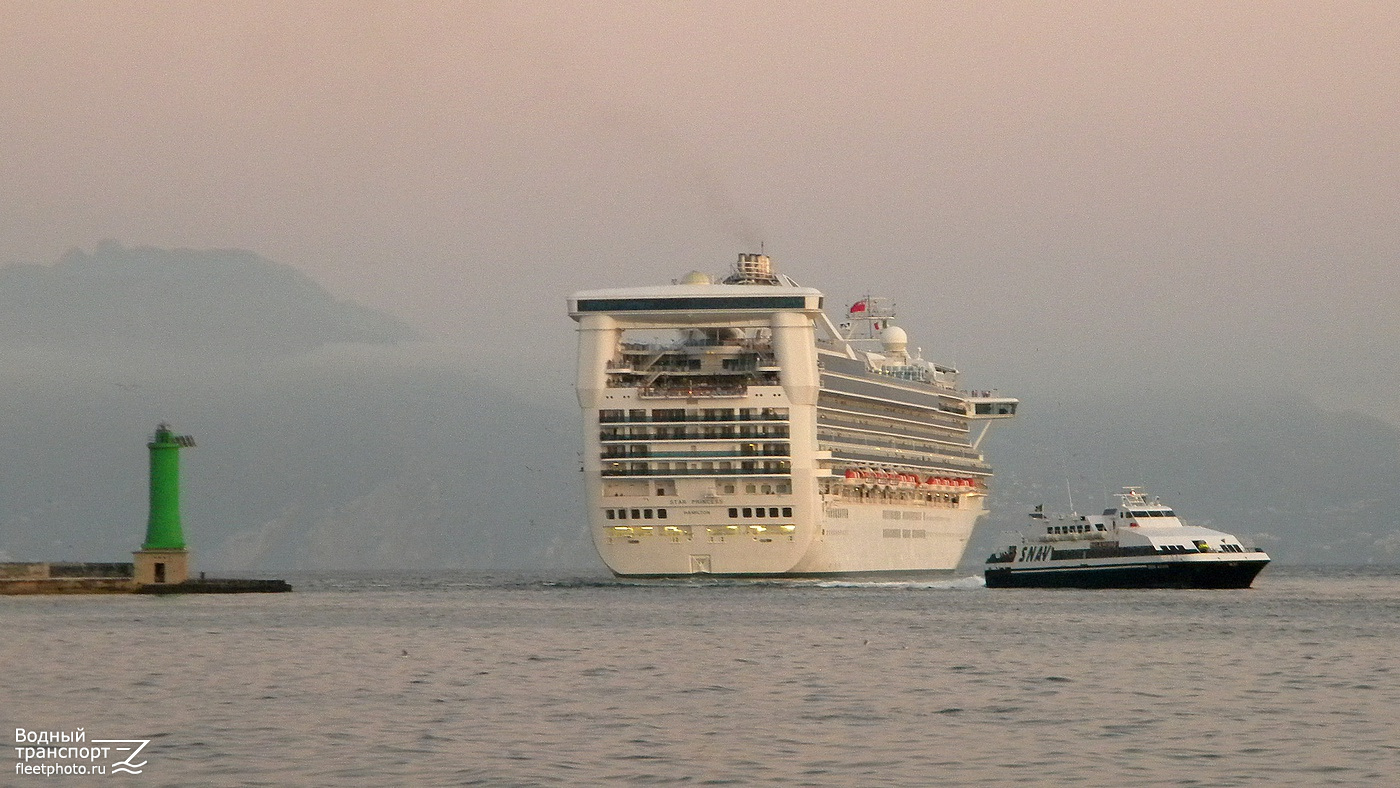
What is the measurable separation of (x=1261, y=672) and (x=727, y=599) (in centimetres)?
3734

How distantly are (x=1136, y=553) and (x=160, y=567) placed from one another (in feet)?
148

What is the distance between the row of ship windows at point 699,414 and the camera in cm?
10006

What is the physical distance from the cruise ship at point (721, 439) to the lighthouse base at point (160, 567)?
19.7 meters

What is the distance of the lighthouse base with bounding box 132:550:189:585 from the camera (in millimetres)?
100188

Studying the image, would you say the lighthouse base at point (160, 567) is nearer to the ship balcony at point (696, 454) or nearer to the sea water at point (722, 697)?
the ship balcony at point (696, 454)

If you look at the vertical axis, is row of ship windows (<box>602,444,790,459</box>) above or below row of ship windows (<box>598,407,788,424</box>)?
below

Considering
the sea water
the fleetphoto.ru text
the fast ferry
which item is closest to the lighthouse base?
the sea water

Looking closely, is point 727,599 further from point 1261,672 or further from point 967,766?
point 967,766

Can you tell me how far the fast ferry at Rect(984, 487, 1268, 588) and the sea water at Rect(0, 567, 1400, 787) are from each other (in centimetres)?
1808

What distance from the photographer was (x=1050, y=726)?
35812 millimetres

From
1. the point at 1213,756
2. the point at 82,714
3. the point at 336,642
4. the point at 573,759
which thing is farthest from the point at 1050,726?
the point at 336,642

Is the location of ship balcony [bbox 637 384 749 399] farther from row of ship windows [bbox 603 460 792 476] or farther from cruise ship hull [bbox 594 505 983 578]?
cruise ship hull [bbox 594 505 983 578]

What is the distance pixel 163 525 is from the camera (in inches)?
4011

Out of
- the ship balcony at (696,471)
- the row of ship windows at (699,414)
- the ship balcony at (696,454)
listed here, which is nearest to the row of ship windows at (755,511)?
the ship balcony at (696,471)
